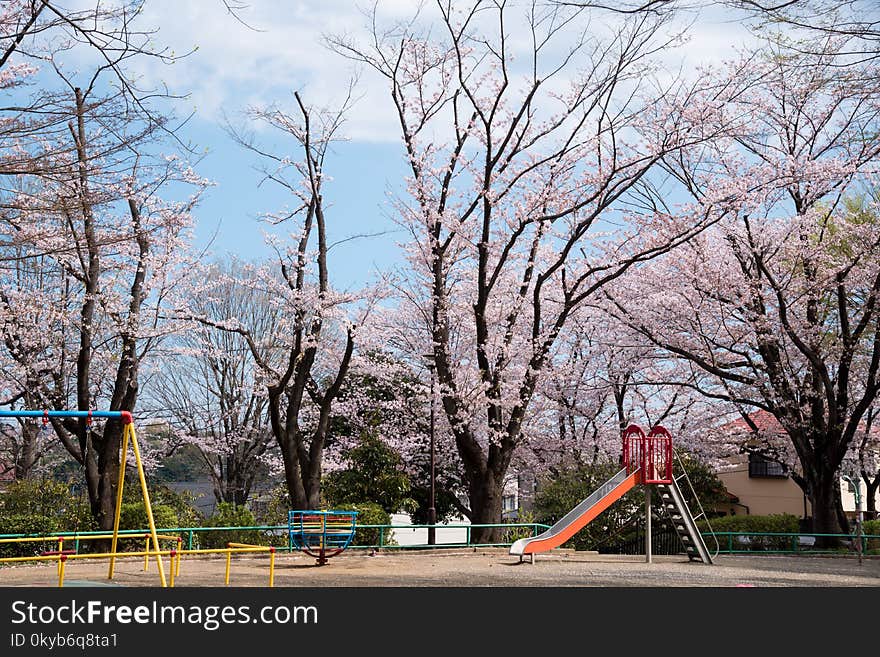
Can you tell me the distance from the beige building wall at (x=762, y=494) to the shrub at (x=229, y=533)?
24155mm

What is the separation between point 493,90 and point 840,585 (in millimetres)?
12101

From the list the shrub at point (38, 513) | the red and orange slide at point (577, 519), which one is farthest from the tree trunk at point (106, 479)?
the red and orange slide at point (577, 519)

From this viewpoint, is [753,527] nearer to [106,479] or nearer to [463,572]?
[463,572]

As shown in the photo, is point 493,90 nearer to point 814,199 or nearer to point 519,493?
point 814,199

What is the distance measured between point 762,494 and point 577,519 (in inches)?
1050

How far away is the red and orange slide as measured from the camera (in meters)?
15.5

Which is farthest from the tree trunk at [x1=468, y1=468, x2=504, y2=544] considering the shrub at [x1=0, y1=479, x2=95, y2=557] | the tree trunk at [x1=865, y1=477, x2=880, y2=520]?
the tree trunk at [x1=865, y1=477, x2=880, y2=520]

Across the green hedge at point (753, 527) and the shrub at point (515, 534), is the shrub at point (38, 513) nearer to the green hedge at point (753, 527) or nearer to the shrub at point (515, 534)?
the shrub at point (515, 534)

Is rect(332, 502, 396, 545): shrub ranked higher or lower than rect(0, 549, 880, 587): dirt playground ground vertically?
higher

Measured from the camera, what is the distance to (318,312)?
66.0ft

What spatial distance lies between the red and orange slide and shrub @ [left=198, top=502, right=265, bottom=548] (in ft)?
18.6

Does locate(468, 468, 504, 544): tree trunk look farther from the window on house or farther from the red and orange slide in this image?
the window on house
